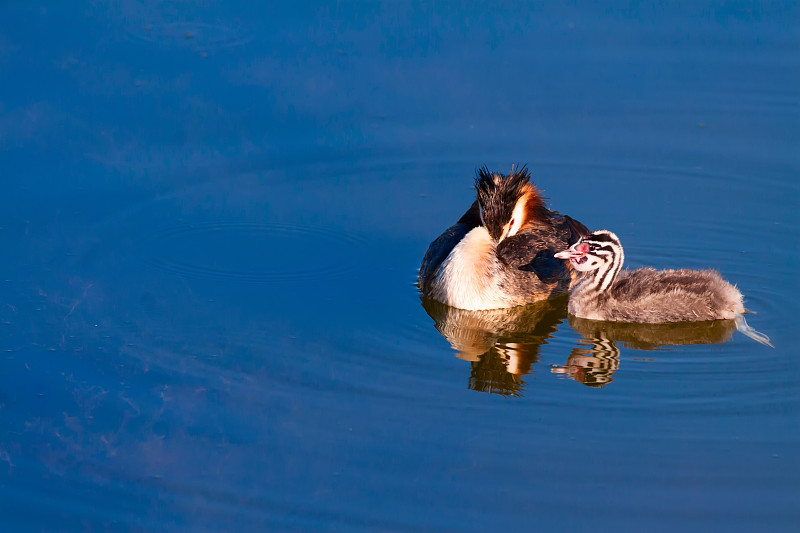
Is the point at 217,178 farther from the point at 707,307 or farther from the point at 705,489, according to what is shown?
the point at 705,489

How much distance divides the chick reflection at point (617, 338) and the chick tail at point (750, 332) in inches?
2.4

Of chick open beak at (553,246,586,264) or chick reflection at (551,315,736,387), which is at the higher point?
chick open beak at (553,246,586,264)

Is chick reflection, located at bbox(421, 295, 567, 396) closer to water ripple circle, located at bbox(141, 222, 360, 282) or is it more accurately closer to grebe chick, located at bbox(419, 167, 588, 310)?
grebe chick, located at bbox(419, 167, 588, 310)

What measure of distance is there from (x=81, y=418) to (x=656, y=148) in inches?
274

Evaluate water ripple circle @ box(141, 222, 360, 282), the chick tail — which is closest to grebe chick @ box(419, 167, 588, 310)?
water ripple circle @ box(141, 222, 360, 282)

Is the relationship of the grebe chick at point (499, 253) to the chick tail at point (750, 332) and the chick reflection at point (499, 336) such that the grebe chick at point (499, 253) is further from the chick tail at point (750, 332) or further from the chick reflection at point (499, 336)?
the chick tail at point (750, 332)

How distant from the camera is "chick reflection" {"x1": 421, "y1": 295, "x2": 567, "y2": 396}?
A: 9.46 m

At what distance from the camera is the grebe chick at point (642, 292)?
393 inches

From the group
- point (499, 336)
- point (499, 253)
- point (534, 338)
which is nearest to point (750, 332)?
point (534, 338)

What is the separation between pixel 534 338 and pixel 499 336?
12.5 inches

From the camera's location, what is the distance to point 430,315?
10492mm

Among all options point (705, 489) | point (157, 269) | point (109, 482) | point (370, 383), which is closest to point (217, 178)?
point (157, 269)

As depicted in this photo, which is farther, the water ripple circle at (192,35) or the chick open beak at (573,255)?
the water ripple circle at (192,35)

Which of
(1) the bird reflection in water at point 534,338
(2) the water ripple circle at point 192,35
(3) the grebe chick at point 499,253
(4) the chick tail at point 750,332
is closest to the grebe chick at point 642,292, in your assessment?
(4) the chick tail at point 750,332
